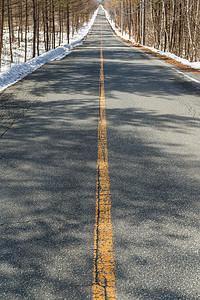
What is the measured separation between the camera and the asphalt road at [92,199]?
2420 mm

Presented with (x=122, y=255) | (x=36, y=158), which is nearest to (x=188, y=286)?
(x=122, y=255)

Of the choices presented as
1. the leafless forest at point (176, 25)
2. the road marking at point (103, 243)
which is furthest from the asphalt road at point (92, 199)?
the leafless forest at point (176, 25)

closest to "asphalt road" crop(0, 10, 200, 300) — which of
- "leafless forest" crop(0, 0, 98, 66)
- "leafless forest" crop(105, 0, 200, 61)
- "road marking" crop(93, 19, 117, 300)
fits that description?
"road marking" crop(93, 19, 117, 300)

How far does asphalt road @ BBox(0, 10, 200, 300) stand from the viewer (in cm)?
242

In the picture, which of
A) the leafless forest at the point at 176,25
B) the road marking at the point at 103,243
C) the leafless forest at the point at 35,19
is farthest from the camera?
the leafless forest at the point at 176,25

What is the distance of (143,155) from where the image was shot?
195 inches

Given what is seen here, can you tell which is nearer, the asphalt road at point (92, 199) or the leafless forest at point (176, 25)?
the asphalt road at point (92, 199)

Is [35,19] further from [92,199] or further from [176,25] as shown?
[176,25]

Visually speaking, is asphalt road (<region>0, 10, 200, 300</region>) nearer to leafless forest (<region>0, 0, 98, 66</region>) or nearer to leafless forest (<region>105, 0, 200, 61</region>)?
leafless forest (<region>0, 0, 98, 66</region>)

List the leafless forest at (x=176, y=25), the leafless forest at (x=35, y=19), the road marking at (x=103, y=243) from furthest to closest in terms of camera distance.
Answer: the leafless forest at (x=176, y=25)
the leafless forest at (x=35, y=19)
the road marking at (x=103, y=243)

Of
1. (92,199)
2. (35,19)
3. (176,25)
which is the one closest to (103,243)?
(92,199)

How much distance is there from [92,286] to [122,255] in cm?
43

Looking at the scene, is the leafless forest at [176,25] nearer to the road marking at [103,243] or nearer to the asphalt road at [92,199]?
the asphalt road at [92,199]

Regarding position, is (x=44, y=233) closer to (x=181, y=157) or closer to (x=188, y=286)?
(x=188, y=286)
